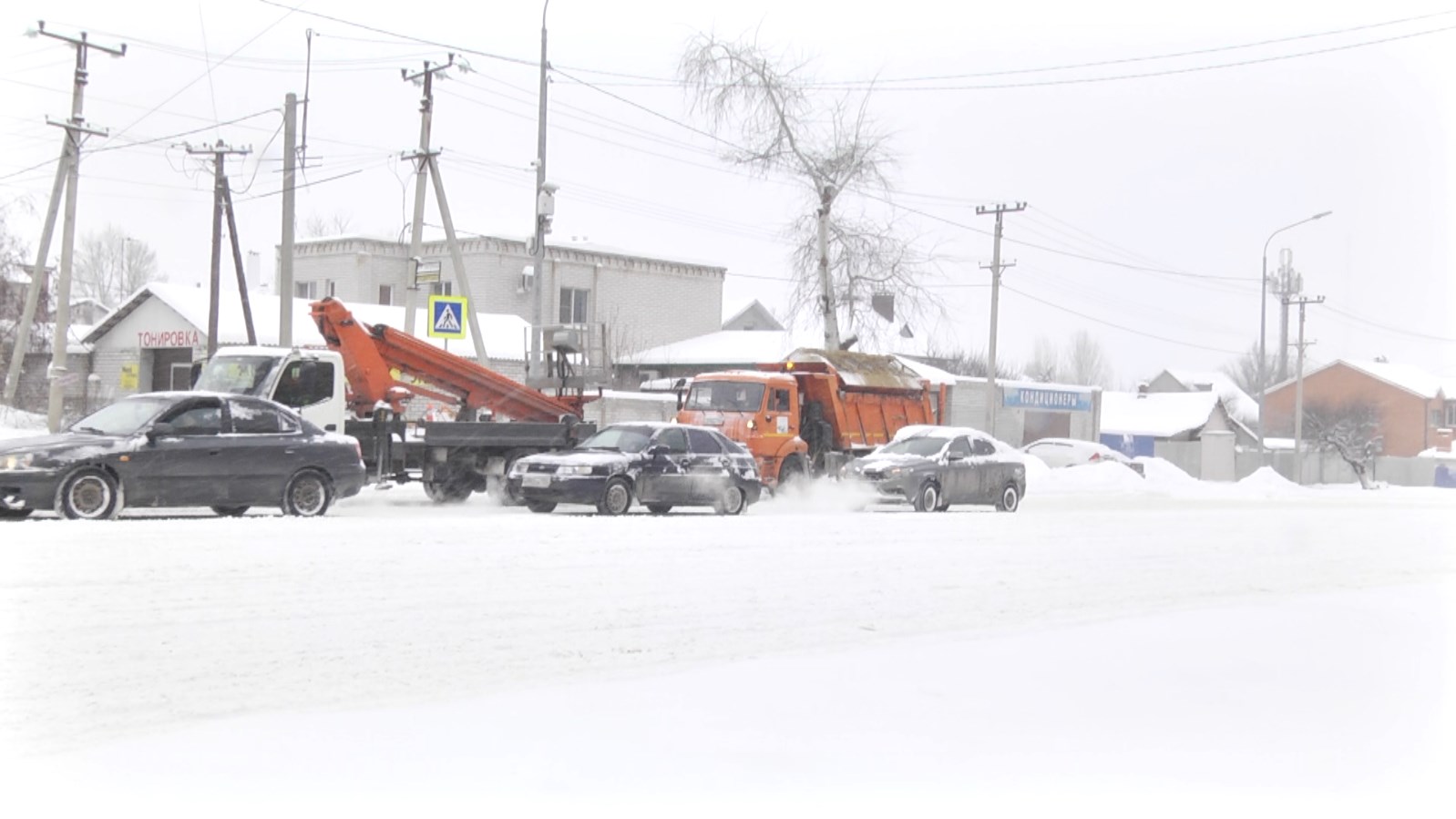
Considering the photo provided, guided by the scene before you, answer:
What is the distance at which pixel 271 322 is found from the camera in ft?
144

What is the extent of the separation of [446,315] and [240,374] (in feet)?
27.8

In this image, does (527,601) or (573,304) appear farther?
(573,304)

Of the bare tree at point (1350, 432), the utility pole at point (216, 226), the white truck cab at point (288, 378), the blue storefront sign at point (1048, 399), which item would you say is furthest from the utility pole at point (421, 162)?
the bare tree at point (1350, 432)

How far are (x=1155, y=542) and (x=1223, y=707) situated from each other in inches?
389

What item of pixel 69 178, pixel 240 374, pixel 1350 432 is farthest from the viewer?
pixel 1350 432

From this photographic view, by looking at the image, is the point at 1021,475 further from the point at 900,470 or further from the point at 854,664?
the point at 854,664

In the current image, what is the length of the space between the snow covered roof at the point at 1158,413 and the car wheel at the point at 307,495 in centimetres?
6515

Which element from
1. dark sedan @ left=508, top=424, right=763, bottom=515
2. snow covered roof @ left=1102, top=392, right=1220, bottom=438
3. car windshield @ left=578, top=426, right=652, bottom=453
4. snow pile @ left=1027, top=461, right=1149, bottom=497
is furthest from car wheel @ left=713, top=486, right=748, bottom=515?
snow covered roof @ left=1102, top=392, right=1220, bottom=438

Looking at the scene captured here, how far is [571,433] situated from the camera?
23359 millimetres

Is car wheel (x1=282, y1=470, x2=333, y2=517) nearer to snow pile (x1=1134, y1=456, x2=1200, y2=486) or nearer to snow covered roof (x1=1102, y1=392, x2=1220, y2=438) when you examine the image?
snow pile (x1=1134, y1=456, x2=1200, y2=486)

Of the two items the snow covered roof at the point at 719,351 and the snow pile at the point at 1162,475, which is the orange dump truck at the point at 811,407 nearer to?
the snow pile at the point at 1162,475

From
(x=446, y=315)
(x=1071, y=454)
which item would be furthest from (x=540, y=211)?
(x=1071, y=454)

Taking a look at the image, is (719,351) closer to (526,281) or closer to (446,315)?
(526,281)

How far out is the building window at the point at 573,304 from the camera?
193 feet
